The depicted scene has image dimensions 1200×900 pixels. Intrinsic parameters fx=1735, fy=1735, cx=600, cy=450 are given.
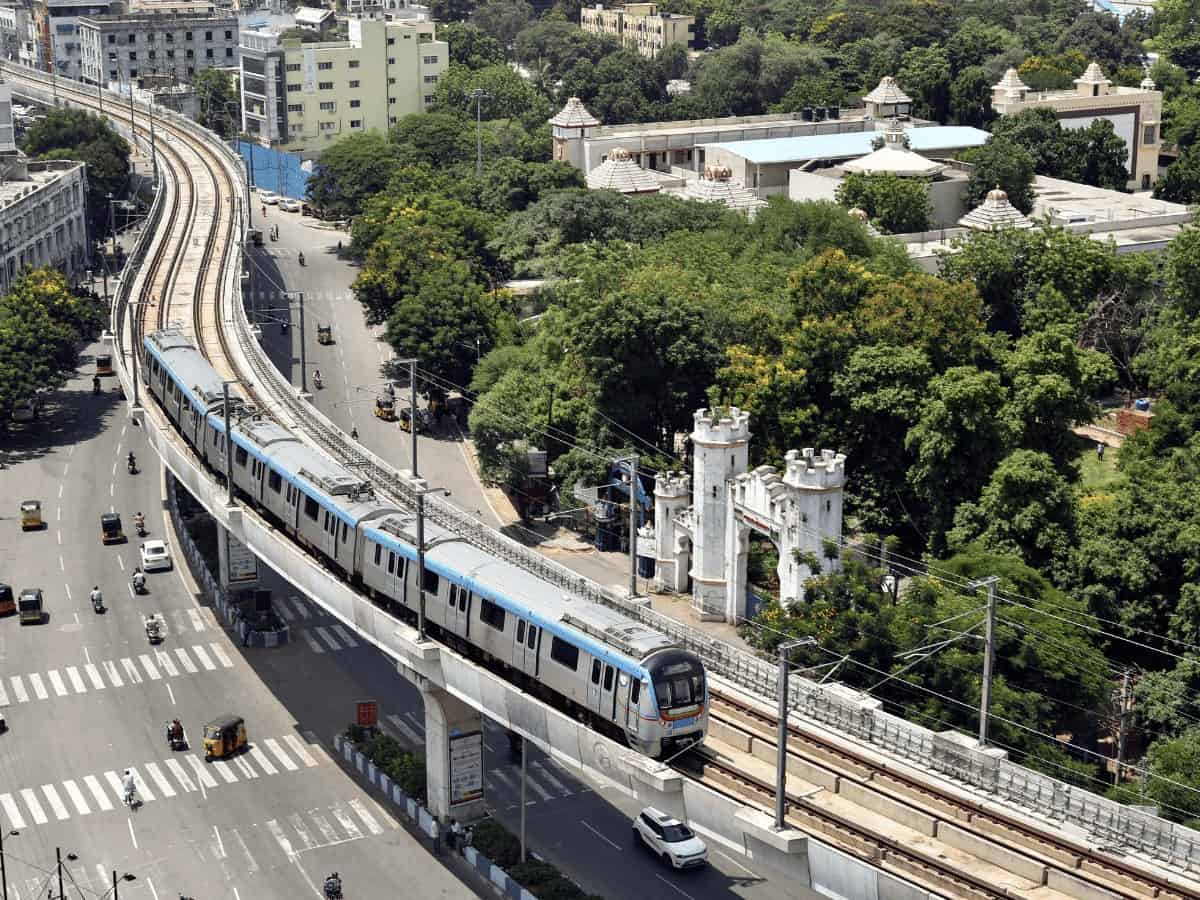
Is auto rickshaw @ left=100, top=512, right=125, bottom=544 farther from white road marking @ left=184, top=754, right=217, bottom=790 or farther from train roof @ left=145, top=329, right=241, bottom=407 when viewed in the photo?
white road marking @ left=184, top=754, right=217, bottom=790

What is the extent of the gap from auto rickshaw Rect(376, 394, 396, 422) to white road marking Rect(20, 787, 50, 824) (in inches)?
1889

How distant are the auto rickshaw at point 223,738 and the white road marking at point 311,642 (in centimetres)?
994

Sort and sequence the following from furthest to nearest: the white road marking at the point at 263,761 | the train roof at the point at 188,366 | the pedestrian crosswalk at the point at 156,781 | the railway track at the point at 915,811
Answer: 1. the train roof at the point at 188,366
2. the white road marking at the point at 263,761
3. the pedestrian crosswalk at the point at 156,781
4. the railway track at the point at 915,811

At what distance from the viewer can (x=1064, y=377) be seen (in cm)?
8856

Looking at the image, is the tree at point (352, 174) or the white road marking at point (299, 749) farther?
the tree at point (352, 174)

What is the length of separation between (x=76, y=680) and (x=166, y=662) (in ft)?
13.7

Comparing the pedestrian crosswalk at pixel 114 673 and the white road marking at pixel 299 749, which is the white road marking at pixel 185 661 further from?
the white road marking at pixel 299 749

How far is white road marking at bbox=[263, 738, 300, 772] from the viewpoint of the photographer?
230ft

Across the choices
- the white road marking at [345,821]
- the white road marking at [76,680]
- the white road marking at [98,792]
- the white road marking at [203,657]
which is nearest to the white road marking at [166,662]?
the white road marking at [203,657]

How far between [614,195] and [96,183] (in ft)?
190

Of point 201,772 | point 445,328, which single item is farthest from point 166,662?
point 445,328

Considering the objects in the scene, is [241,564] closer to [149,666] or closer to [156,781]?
[149,666]

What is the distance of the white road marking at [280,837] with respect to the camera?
63562 mm

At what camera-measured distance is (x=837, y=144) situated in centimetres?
14988
